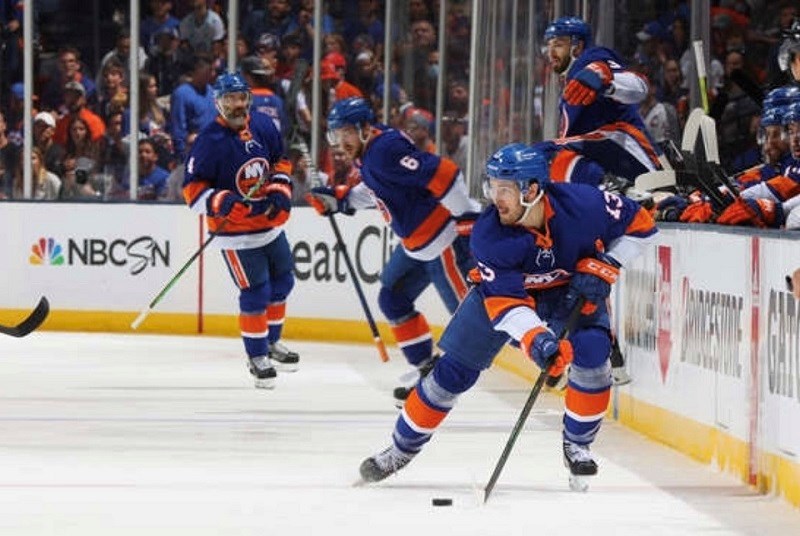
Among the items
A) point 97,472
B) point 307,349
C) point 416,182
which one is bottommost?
point 307,349

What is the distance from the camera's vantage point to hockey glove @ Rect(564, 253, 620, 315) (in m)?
6.07

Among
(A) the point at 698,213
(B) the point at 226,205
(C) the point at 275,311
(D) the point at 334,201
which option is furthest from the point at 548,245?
(C) the point at 275,311

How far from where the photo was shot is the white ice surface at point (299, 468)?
5.60 m

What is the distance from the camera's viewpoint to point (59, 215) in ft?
41.4

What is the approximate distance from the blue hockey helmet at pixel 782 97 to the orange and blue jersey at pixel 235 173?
288 centimetres

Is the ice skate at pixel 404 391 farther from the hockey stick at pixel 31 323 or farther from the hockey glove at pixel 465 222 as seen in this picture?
the hockey stick at pixel 31 323

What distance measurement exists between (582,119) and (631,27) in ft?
4.10

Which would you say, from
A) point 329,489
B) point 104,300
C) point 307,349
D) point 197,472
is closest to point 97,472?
point 197,472

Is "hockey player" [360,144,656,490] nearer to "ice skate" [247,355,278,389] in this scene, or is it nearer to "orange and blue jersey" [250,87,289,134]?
"ice skate" [247,355,278,389]

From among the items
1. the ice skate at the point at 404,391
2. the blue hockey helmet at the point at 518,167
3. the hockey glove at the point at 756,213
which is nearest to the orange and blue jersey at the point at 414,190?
the ice skate at the point at 404,391

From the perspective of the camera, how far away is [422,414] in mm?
6148

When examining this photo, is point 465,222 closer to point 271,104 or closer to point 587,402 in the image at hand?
point 587,402

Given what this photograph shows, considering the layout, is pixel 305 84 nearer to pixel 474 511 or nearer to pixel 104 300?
pixel 104 300

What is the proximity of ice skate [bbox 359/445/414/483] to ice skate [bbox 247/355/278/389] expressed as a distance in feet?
10.4
